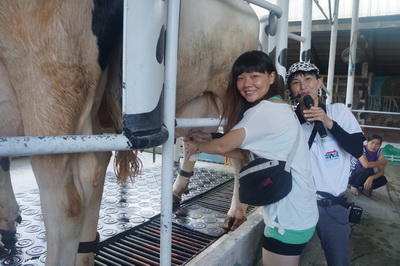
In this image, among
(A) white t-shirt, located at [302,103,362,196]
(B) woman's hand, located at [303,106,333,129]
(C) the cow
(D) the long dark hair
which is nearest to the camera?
(C) the cow

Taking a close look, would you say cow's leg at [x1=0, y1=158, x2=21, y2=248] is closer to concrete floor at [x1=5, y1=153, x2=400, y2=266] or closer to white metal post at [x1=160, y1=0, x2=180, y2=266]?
concrete floor at [x1=5, y1=153, x2=400, y2=266]

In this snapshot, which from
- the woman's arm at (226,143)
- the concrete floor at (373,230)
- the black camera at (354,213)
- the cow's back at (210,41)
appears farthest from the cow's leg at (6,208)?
the black camera at (354,213)

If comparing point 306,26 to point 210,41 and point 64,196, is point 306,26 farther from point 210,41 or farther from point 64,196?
point 64,196

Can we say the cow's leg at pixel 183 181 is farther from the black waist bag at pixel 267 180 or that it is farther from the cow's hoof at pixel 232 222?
the black waist bag at pixel 267 180

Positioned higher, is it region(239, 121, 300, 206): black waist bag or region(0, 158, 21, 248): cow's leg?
region(239, 121, 300, 206): black waist bag

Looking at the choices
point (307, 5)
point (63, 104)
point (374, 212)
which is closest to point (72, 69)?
point (63, 104)

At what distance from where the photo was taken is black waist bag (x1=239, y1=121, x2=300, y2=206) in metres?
1.37

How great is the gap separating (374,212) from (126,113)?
119 inches

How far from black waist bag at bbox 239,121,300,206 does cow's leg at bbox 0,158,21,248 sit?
5.45ft

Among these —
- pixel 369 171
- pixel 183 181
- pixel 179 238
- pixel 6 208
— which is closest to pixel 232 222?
pixel 179 238

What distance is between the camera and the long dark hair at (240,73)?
147cm

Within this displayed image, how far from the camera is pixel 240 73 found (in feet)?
4.97

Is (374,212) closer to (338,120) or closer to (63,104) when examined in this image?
(338,120)

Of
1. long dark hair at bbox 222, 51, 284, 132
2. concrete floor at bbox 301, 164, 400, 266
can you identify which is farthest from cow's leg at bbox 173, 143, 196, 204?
long dark hair at bbox 222, 51, 284, 132
